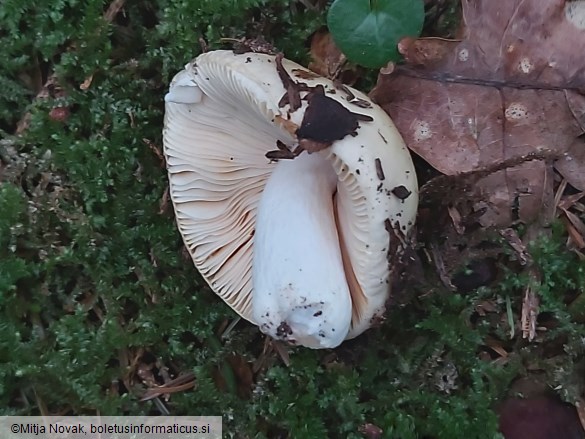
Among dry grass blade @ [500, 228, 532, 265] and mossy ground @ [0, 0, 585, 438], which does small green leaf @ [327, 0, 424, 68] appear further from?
dry grass blade @ [500, 228, 532, 265]

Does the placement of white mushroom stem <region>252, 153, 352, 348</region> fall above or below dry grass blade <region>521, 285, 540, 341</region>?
above

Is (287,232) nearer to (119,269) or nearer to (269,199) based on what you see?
(269,199)

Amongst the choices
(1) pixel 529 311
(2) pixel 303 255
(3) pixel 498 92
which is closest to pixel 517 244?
(1) pixel 529 311

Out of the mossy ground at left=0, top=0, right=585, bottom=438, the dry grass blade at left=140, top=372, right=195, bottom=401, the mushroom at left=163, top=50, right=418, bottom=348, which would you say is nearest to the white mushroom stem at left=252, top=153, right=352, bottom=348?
the mushroom at left=163, top=50, right=418, bottom=348

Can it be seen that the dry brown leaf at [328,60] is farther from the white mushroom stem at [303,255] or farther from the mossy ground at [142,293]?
the white mushroom stem at [303,255]

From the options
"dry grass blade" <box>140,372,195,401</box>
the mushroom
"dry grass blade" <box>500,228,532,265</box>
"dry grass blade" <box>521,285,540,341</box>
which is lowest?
"dry grass blade" <box>140,372,195,401</box>
